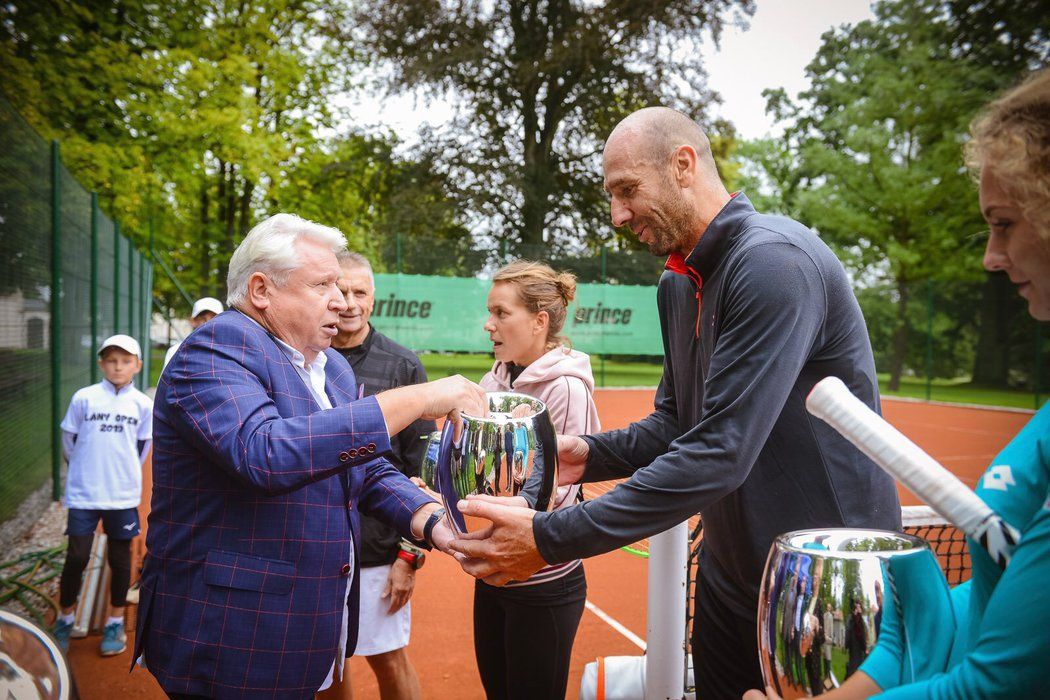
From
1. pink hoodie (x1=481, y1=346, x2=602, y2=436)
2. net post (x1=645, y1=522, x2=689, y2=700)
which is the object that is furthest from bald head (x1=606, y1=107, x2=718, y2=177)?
net post (x1=645, y1=522, x2=689, y2=700)

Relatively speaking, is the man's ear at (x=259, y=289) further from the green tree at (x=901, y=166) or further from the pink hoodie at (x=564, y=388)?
the green tree at (x=901, y=166)

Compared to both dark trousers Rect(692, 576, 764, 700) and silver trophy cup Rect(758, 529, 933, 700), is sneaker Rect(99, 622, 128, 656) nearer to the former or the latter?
dark trousers Rect(692, 576, 764, 700)

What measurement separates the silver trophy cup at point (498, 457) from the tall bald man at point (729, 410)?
55 millimetres

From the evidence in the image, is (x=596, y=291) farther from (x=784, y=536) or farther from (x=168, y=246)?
(x=784, y=536)

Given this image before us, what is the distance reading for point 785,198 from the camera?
34.5 meters

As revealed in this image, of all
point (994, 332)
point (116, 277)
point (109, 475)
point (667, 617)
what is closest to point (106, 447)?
point (109, 475)

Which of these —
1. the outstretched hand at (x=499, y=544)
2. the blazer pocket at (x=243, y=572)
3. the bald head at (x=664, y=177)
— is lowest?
the blazer pocket at (x=243, y=572)

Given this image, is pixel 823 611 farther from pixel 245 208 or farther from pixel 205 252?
pixel 205 252

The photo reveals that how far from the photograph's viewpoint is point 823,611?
0.93 metres

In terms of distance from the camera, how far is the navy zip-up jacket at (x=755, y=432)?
5.56 feet

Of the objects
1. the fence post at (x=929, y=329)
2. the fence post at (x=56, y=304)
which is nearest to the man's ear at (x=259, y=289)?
the fence post at (x=56, y=304)

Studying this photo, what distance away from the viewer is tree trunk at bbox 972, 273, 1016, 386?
23.7 meters

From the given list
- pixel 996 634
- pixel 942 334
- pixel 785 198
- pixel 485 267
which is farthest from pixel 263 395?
pixel 785 198

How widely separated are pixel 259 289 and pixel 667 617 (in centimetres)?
180
